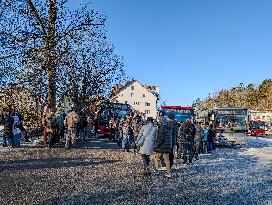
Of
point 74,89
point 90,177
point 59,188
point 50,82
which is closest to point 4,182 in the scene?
point 59,188

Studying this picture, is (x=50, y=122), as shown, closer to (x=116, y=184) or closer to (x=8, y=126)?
(x=8, y=126)

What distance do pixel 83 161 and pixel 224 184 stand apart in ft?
20.0

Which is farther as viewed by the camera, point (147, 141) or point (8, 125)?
point (8, 125)

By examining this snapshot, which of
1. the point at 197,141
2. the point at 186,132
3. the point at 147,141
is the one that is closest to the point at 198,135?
the point at 197,141

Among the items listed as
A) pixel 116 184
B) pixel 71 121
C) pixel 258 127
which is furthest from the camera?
pixel 258 127

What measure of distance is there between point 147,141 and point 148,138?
0.41 ft

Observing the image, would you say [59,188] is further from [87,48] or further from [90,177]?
[87,48]

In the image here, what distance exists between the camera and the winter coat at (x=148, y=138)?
14.5 metres

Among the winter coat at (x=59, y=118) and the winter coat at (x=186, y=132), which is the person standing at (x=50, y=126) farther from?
the winter coat at (x=186, y=132)

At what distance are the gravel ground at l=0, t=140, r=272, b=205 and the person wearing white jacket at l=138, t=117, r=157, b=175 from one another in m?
0.47

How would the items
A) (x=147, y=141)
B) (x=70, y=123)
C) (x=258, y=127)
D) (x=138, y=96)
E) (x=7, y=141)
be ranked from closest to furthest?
1. (x=147, y=141)
2. (x=70, y=123)
3. (x=7, y=141)
4. (x=258, y=127)
5. (x=138, y=96)

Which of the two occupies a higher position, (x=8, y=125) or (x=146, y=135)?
(x=8, y=125)

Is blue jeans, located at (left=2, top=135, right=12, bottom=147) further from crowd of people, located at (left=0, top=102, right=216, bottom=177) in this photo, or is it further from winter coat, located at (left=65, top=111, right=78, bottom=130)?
winter coat, located at (left=65, top=111, right=78, bottom=130)

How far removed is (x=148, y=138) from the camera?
48.3 ft
